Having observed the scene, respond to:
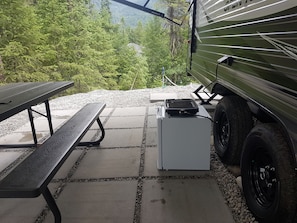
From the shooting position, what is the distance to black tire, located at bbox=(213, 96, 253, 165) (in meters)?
2.13

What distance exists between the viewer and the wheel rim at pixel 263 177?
152 cm

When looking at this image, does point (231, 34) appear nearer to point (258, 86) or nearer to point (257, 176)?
point (258, 86)

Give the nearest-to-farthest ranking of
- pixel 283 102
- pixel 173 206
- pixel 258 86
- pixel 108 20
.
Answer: pixel 283 102, pixel 258 86, pixel 173 206, pixel 108 20

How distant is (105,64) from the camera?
50.8 feet

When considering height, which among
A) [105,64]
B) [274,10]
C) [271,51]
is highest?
[274,10]

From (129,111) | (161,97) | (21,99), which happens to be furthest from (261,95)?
(161,97)

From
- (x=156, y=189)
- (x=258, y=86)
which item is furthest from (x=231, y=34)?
(x=156, y=189)

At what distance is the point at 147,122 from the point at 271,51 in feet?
9.18

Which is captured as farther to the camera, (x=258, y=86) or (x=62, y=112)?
(x=62, y=112)

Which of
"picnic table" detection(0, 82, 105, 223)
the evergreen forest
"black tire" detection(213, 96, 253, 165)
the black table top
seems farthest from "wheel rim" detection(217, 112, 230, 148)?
the evergreen forest

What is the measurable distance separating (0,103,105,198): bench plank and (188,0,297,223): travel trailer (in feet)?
4.19

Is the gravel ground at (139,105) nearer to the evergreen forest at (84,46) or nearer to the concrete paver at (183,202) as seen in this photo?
the concrete paver at (183,202)

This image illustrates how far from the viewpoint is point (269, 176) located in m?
1.55

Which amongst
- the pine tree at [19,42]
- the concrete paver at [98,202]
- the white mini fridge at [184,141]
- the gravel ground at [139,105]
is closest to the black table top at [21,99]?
the concrete paver at [98,202]
